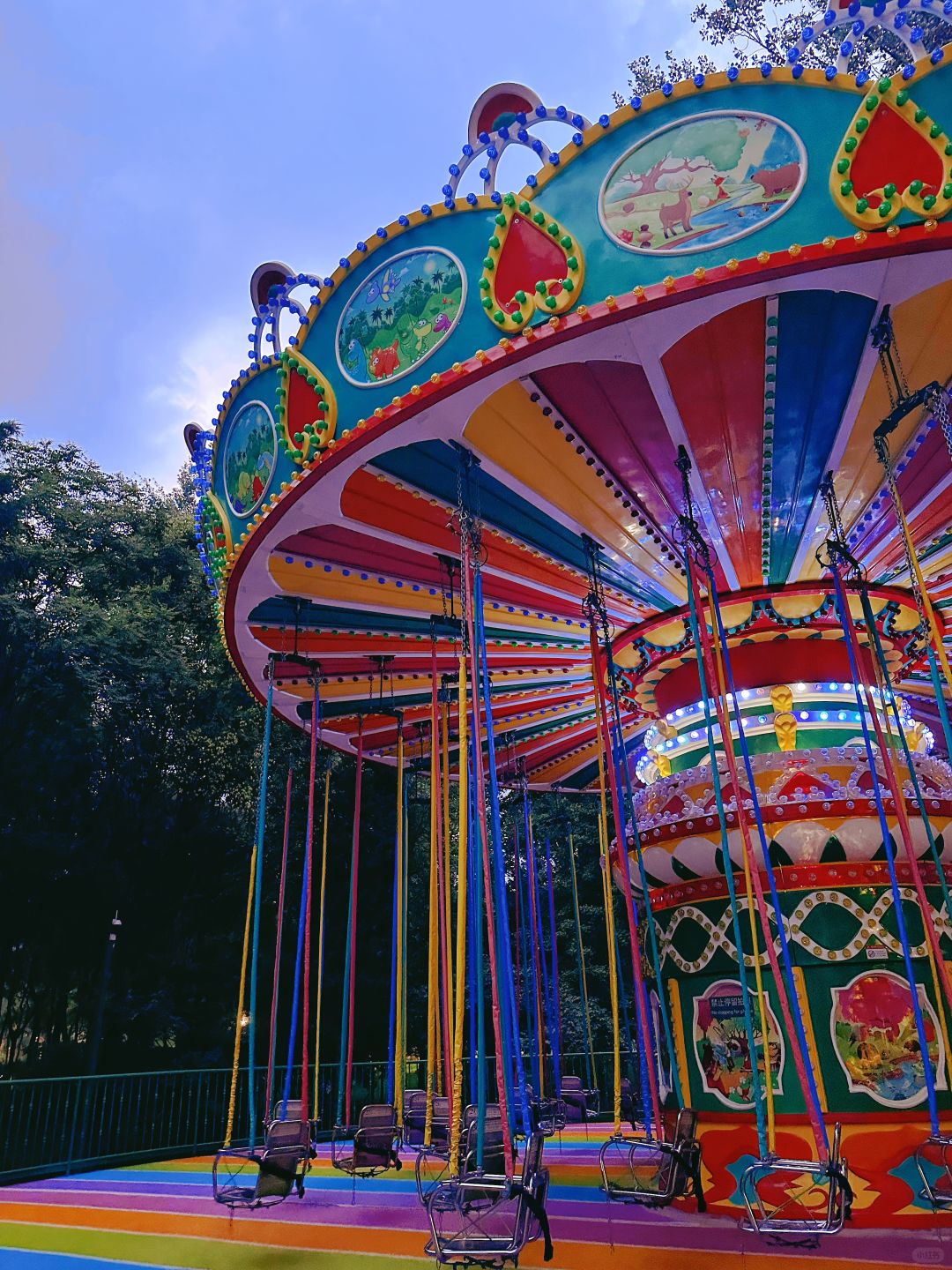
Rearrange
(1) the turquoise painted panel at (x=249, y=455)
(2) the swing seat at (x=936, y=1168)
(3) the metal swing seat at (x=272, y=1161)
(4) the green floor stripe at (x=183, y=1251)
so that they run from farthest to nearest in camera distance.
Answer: (3) the metal swing seat at (x=272, y=1161) < (1) the turquoise painted panel at (x=249, y=455) < (4) the green floor stripe at (x=183, y=1251) < (2) the swing seat at (x=936, y=1168)

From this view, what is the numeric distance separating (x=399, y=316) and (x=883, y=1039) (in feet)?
18.1

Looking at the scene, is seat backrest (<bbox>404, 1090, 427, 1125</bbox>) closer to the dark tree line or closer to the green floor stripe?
the green floor stripe

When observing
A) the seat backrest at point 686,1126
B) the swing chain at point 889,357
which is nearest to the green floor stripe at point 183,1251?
the seat backrest at point 686,1126

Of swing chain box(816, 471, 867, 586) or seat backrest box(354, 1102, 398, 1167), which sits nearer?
swing chain box(816, 471, 867, 586)

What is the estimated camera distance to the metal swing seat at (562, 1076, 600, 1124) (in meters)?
11.4

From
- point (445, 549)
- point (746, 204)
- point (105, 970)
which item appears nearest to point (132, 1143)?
point (105, 970)

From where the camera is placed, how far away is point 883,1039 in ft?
19.6

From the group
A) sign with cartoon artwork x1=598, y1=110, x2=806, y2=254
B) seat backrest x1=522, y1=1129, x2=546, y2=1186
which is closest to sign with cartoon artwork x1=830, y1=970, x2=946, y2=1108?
seat backrest x1=522, y1=1129, x2=546, y2=1186

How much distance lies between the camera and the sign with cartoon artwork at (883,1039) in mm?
5875

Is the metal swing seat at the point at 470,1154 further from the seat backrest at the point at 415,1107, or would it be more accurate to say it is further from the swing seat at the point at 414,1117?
the seat backrest at the point at 415,1107

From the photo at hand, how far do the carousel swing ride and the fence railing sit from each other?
399cm

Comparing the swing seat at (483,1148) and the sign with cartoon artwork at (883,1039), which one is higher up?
the sign with cartoon artwork at (883,1039)

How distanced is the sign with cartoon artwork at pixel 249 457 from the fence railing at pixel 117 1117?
5591 mm

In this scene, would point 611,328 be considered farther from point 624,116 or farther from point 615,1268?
point 615,1268
